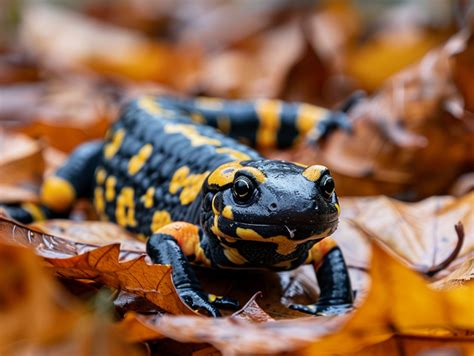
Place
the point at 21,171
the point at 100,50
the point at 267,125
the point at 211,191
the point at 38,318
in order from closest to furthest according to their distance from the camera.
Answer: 1. the point at 38,318
2. the point at 211,191
3. the point at 21,171
4. the point at 267,125
5. the point at 100,50

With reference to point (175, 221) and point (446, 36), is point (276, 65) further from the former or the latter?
point (175, 221)

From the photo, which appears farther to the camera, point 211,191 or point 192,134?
point 192,134

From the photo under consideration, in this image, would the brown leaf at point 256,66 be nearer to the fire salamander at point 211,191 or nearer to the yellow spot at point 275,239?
the fire salamander at point 211,191

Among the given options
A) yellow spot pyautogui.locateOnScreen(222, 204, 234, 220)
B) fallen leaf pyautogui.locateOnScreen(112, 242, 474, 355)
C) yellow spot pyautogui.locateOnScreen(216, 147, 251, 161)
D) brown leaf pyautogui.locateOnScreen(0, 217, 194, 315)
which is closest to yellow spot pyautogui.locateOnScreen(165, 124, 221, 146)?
yellow spot pyautogui.locateOnScreen(216, 147, 251, 161)

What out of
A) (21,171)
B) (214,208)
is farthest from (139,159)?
(214,208)

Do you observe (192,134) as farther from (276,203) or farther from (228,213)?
(276,203)

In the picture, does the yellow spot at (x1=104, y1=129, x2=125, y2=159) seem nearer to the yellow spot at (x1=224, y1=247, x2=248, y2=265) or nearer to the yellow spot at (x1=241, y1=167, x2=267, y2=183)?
the yellow spot at (x1=224, y1=247, x2=248, y2=265)

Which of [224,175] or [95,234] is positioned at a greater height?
[224,175]
